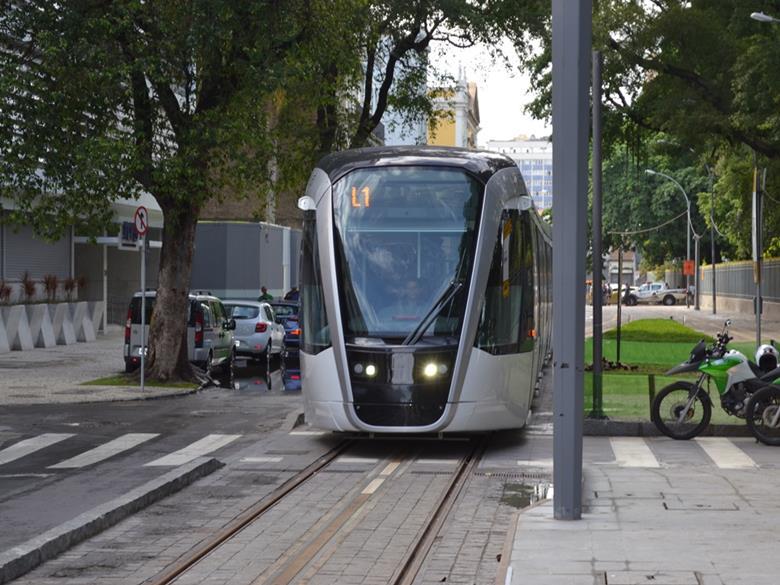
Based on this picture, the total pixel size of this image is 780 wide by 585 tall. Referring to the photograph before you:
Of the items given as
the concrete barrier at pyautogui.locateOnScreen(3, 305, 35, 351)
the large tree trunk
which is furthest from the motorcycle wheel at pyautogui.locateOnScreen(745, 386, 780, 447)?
the concrete barrier at pyautogui.locateOnScreen(3, 305, 35, 351)

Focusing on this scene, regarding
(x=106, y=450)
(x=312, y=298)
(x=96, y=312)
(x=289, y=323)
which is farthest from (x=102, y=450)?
(x=96, y=312)

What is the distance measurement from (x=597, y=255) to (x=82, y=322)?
2705 centimetres

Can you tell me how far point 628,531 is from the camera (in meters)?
10.5

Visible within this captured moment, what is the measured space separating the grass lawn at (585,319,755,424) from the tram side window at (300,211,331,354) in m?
4.66

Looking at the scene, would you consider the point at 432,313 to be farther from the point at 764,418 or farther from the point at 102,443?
the point at 102,443

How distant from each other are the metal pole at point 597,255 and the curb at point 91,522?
226 inches

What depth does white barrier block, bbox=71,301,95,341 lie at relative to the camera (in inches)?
1698

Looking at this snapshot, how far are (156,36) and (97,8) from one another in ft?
3.65

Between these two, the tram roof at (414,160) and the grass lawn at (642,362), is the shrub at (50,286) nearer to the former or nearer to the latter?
the grass lawn at (642,362)

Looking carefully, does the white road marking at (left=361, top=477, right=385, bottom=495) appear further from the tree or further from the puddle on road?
the tree

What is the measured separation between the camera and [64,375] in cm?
2941

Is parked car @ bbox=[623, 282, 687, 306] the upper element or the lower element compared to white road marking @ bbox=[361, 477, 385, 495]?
upper

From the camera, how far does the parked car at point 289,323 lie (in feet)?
101

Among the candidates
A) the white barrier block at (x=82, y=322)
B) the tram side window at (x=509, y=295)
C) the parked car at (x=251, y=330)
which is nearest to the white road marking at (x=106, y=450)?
the tram side window at (x=509, y=295)
